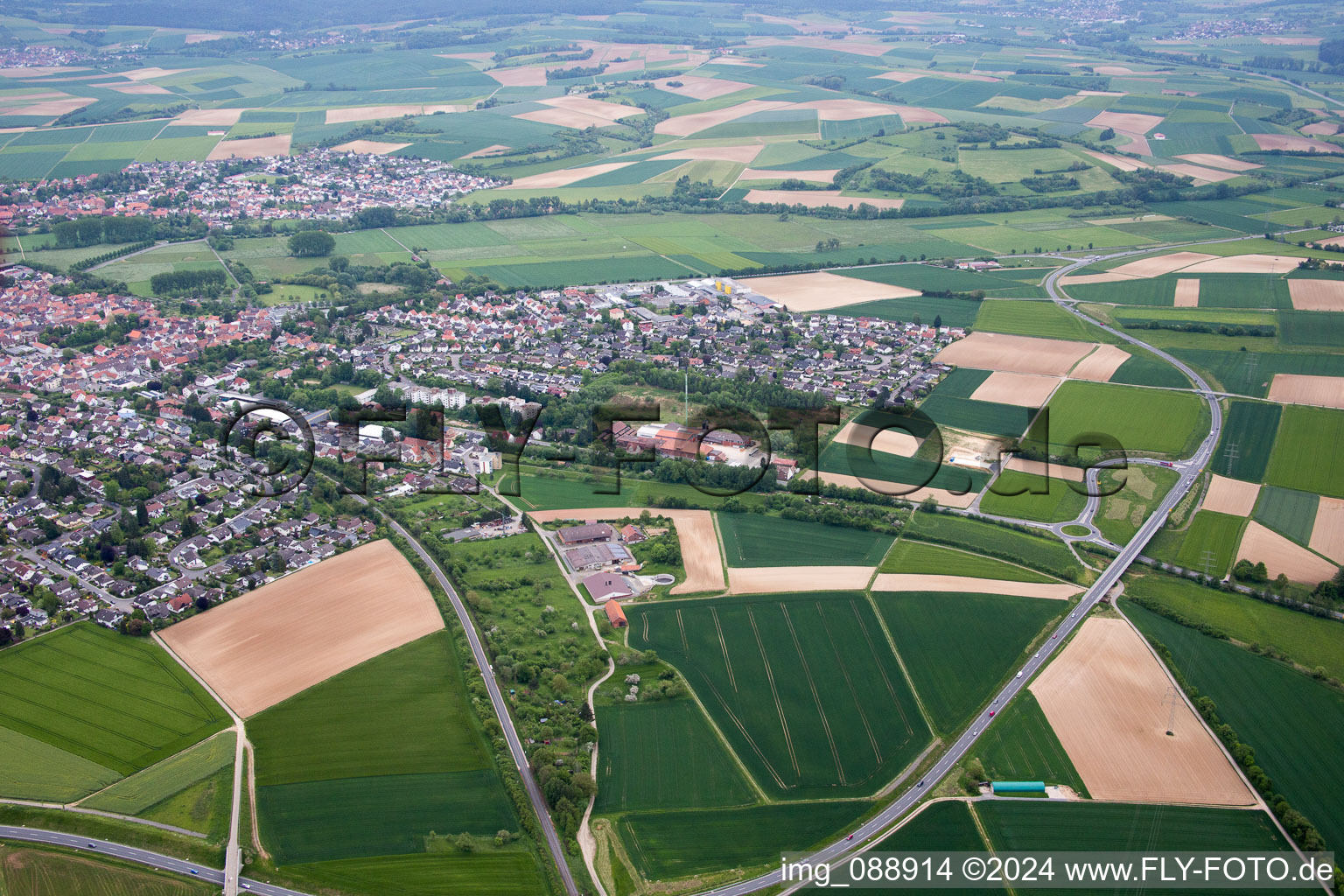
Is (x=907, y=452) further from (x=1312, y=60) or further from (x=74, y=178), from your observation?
(x=1312, y=60)

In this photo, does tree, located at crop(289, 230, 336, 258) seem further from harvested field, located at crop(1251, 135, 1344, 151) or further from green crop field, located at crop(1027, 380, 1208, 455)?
harvested field, located at crop(1251, 135, 1344, 151)

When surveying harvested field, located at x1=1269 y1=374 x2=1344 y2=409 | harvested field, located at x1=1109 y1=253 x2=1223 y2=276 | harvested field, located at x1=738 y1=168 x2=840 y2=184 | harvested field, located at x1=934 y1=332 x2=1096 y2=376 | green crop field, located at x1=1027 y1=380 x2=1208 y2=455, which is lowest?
green crop field, located at x1=1027 y1=380 x2=1208 y2=455

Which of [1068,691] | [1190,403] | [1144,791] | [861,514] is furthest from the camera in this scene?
[1190,403]

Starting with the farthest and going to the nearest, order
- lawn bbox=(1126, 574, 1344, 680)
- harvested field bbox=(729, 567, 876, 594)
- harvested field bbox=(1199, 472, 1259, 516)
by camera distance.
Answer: harvested field bbox=(1199, 472, 1259, 516) → harvested field bbox=(729, 567, 876, 594) → lawn bbox=(1126, 574, 1344, 680)

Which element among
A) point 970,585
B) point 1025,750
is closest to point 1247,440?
point 970,585

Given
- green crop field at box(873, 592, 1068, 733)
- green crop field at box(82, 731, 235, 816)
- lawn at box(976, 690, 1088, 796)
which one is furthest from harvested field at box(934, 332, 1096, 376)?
green crop field at box(82, 731, 235, 816)

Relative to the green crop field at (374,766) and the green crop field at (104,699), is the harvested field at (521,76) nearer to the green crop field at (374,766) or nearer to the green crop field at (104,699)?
the green crop field at (104,699)

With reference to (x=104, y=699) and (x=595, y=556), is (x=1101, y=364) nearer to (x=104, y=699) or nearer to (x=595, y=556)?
(x=595, y=556)

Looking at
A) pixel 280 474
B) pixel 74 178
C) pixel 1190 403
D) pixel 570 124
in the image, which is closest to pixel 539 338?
pixel 280 474
